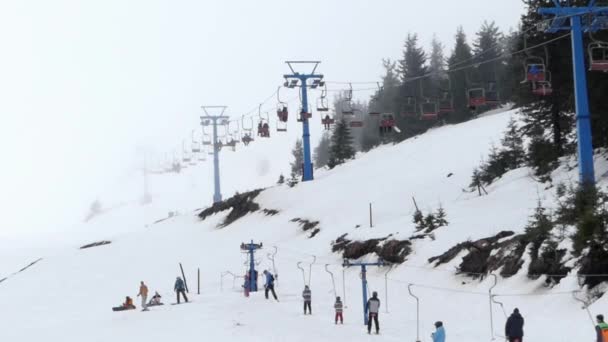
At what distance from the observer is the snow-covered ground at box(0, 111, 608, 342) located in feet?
64.7

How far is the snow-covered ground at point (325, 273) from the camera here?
1973 centimetres

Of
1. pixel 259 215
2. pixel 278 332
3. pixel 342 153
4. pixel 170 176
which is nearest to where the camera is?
pixel 278 332

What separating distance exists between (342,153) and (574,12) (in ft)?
169

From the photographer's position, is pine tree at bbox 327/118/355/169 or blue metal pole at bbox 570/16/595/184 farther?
pine tree at bbox 327/118/355/169

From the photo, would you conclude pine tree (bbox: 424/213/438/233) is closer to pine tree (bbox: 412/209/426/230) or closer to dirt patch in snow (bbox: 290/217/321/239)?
pine tree (bbox: 412/209/426/230)

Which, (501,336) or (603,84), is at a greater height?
(603,84)

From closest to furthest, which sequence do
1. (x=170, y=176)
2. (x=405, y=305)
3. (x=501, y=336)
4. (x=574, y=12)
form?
(x=501, y=336) < (x=574, y=12) < (x=405, y=305) < (x=170, y=176)

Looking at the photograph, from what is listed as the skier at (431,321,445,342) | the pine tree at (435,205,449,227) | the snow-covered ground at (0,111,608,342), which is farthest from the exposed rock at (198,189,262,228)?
the skier at (431,321,445,342)

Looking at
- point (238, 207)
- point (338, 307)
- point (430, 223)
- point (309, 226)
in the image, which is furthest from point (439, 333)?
point (238, 207)

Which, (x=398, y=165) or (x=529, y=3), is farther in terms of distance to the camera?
(x=398, y=165)

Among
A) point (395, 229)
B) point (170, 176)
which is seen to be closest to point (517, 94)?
point (395, 229)

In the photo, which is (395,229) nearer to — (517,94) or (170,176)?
(517,94)

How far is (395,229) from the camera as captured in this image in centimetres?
Result: 3231

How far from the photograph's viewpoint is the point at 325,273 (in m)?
32.0
